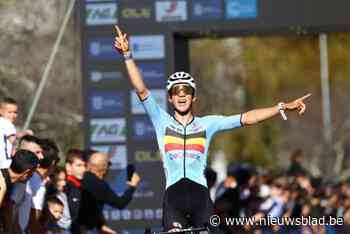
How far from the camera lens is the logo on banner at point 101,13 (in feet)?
61.8

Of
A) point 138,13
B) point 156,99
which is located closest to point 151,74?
point 156,99

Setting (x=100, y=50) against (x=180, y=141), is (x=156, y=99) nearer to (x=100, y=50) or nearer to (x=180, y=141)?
(x=100, y=50)

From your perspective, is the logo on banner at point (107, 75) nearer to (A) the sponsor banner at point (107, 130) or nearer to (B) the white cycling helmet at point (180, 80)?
(A) the sponsor banner at point (107, 130)

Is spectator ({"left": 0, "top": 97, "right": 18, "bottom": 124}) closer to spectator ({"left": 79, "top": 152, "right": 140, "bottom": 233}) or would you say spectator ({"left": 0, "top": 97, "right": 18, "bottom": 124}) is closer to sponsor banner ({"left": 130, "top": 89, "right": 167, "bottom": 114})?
spectator ({"left": 79, "top": 152, "right": 140, "bottom": 233})

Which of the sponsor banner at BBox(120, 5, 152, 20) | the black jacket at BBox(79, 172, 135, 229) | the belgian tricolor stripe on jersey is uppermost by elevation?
the sponsor banner at BBox(120, 5, 152, 20)

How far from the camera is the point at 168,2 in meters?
18.8

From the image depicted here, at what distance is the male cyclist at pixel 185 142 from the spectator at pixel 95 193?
12.2ft

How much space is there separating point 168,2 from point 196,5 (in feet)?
1.33

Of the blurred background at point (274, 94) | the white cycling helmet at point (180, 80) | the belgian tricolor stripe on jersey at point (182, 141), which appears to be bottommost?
the blurred background at point (274, 94)

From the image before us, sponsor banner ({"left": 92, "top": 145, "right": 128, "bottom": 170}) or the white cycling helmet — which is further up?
the white cycling helmet

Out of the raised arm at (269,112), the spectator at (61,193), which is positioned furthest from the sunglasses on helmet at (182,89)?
the spectator at (61,193)

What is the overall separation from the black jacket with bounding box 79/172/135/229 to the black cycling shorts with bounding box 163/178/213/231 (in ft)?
12.7

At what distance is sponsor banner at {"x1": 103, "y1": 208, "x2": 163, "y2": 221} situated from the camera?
62.3 ft

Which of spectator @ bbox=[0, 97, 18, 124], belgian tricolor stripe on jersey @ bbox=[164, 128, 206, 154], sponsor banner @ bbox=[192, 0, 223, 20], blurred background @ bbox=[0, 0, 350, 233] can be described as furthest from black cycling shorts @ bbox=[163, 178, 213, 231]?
blurred background @ bbox=[0, 0, 350, 233]
